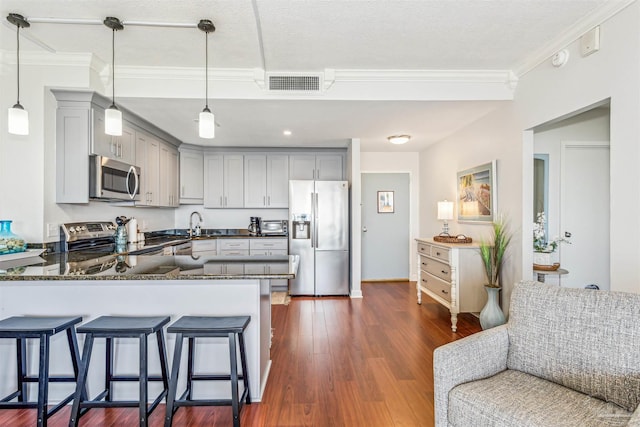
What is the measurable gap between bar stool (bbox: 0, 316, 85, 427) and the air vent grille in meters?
2.40

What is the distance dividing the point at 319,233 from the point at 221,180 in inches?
75.1

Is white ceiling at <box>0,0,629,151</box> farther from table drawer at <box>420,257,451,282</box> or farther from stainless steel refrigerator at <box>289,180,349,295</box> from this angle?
table drawer at <box>420,257,451,282</box>

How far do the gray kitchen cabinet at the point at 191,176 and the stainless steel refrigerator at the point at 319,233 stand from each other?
1.61 m

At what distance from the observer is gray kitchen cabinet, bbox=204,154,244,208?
5484mm

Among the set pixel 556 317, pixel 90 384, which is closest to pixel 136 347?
pixel 90 384

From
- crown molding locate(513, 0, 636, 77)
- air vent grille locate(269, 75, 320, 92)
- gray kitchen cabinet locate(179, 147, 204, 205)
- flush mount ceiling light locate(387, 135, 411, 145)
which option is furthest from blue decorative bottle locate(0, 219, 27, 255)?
crown molding locate(513, 0, 636, 77)

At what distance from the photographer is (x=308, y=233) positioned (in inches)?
196

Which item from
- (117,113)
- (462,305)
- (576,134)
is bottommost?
(462,305)

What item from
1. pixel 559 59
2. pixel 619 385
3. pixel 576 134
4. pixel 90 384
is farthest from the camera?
pixel 576 134

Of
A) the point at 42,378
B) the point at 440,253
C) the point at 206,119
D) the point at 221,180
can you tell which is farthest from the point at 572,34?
the point at 221,180

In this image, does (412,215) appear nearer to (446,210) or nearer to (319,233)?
(446,210)

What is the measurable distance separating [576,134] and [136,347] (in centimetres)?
470

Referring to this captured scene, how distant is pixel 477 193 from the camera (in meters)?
3.86

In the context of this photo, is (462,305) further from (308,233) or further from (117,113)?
(117,113)
